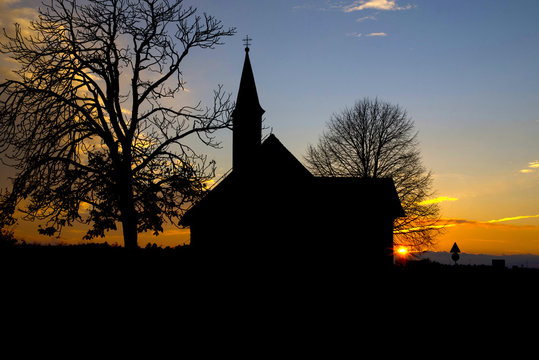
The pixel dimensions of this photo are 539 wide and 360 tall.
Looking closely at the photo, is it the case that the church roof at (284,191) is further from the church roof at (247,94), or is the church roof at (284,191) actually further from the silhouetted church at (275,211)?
the church roof at (247,94)

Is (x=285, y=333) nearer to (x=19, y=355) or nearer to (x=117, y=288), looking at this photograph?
(x=117, y=288)

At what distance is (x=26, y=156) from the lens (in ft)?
52.7

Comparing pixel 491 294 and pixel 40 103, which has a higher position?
pixel 40 103

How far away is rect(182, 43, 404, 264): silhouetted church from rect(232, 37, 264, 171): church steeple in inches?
2.3

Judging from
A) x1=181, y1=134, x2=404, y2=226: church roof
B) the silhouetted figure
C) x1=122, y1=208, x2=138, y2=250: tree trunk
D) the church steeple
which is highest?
the church steeple

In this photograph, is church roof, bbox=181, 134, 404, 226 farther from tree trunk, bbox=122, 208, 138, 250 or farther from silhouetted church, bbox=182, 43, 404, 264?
tree trunk, bbox=122, 208, 138, 250

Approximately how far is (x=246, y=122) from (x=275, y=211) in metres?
5.65

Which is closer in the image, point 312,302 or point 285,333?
point 285,333

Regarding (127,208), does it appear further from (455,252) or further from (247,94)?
(455,252)

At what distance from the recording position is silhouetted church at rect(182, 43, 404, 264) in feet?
83.6

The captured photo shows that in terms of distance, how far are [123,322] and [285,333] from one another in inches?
154

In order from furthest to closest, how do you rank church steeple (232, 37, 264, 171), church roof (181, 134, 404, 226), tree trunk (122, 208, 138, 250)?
church steeple (232, 37, 264, 171), church roof (181, 134, 404, 226), tree trunk (122, 208, 138, 250)

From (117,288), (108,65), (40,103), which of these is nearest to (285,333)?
(117,288)

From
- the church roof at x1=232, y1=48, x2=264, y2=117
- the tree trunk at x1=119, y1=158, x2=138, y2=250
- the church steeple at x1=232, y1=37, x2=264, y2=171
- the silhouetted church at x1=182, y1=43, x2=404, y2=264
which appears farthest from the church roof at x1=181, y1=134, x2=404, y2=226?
the tree trunk at x1=119, y1=158, x2=138, y2=250
